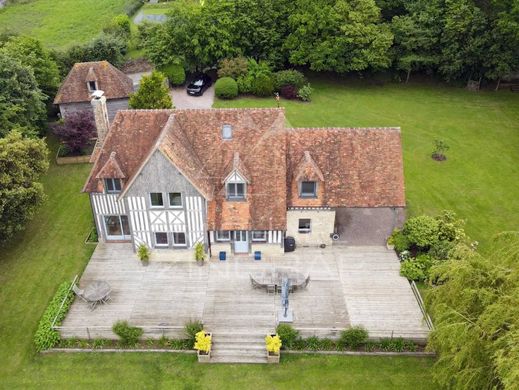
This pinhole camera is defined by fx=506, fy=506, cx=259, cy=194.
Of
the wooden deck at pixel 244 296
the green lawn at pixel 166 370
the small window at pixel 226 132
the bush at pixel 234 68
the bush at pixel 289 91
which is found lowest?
the green lawn at pixel 166 370

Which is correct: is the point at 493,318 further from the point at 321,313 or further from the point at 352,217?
the point at 352,217

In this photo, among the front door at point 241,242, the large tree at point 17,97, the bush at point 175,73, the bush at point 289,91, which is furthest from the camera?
the bush at point 175,73

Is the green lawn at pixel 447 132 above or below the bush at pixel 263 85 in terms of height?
below

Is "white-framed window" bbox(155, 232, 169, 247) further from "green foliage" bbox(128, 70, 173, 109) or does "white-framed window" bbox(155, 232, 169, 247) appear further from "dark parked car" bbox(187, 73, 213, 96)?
"dark parked car" bbox(187, 73, 213, 96)

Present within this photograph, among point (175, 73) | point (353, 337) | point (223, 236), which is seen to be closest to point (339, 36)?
point (175, 73)

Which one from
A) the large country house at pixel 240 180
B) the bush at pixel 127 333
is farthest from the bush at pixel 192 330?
the large country house at pixel 240 180

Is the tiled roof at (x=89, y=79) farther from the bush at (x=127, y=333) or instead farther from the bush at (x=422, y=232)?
the bush at (x=422, y=232)

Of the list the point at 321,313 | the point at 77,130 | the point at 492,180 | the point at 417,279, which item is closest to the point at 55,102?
the point at 77,130

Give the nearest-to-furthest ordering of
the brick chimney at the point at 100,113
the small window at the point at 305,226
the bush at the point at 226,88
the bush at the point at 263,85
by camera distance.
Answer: the small window at the point at 305,226 → the brick chimney at the point at 100,113 → the bush at the point at 226,88 → the bush at the point at 263,85

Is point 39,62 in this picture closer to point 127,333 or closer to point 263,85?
point 263,85
